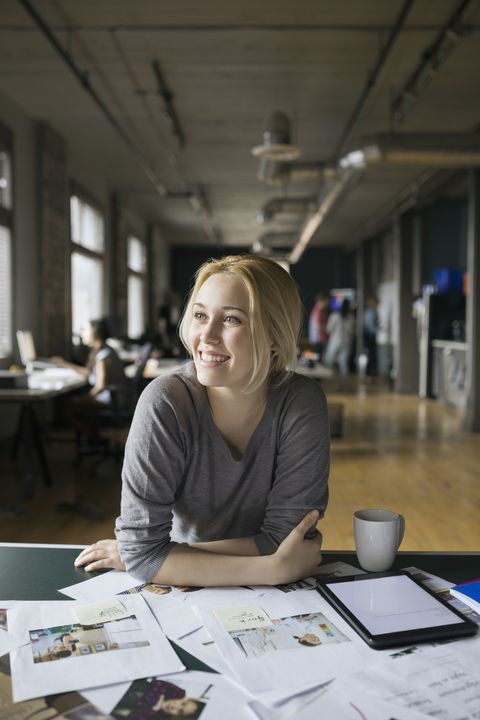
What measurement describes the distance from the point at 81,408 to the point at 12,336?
5.73ft

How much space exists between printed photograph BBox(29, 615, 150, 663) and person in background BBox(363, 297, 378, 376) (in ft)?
45.5

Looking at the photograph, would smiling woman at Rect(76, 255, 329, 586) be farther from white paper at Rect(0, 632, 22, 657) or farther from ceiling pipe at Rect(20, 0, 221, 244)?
ceiling pipe at Rect(20, 0, 221, 244)

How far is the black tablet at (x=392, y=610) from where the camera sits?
1058 mm

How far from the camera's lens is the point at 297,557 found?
129cm

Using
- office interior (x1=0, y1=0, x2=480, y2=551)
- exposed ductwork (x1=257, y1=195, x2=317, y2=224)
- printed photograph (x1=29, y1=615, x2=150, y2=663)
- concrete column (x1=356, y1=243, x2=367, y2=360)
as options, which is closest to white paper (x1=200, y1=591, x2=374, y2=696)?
printed photograph (x1=29, y1=615, x2=150, y2=663)

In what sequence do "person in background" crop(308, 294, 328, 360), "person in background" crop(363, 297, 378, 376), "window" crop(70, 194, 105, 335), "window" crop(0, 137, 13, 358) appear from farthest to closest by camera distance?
"person in background" crop(363, 297, 378, 376), "person in background" crop(308, 294, 328, 360), "window" crop(70, 194, 105, 335), "window" crop(0, 137, 13, 358)

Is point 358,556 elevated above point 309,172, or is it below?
below

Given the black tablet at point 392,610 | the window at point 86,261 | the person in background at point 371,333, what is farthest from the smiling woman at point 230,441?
the person in background at point 371,333

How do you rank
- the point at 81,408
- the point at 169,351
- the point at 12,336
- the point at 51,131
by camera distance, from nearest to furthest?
the point at 81,408
the point at 12,336
the point at 51,131
the point at 169,351

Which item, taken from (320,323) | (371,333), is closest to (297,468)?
(320,323)

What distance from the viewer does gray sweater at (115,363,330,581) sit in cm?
142

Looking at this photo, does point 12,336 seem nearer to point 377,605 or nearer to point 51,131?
point 51,131

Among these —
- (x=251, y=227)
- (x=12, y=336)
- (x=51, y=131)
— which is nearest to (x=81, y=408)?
(x=12, y=336)

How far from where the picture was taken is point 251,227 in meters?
16.2
